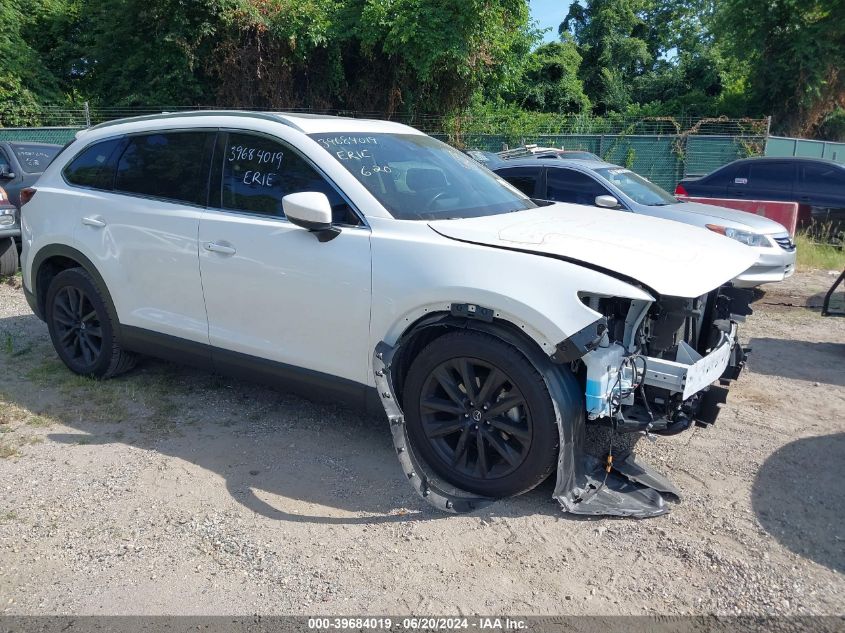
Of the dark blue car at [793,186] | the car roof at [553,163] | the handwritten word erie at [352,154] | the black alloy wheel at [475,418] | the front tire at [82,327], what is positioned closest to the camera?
the black alloy wheel at [475,418]

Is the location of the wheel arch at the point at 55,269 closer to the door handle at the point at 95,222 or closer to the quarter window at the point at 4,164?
the door handle at the point at 95,222

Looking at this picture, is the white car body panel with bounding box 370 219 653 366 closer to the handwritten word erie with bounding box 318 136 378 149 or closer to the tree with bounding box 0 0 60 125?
the handwritten word erie with bounding box 318 136 378 149

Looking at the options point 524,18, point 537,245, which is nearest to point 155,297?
point 537,245

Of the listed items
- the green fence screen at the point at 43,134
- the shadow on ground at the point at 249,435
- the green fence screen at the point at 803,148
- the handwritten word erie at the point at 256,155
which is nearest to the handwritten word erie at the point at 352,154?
the handwritten word erie at the point at 256,155

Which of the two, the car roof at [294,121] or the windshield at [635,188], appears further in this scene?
the windshield at [635,188]

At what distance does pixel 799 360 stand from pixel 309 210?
14.8 feet

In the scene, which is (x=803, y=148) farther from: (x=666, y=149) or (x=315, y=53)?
(x=315, y=53)

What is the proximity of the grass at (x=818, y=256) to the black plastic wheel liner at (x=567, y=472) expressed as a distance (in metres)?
8.03

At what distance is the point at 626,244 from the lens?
348 cm

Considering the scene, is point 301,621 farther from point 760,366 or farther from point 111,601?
point 760,366

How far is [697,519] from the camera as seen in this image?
3.38 metres

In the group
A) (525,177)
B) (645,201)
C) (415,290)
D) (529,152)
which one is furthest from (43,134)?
(415,290)

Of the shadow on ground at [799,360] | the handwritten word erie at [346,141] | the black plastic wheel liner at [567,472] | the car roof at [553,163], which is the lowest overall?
the shadow on ground at [799,360]

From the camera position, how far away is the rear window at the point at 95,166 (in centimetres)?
497
